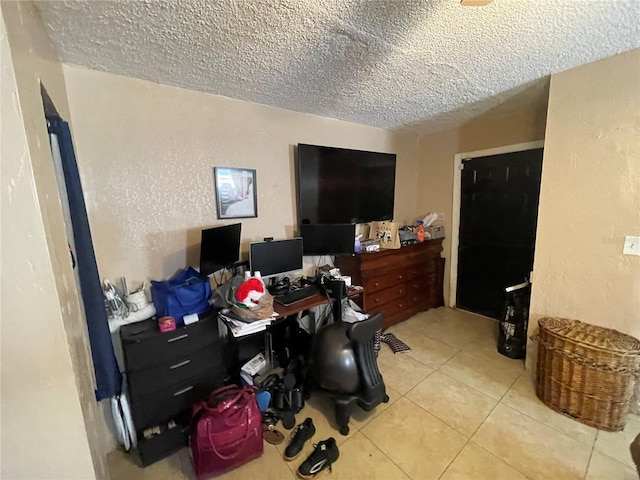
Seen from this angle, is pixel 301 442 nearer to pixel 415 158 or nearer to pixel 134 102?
pixel 134 102

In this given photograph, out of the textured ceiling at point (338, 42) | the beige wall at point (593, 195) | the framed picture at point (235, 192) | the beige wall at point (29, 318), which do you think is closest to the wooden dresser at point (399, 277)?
the framed picture at point (235, 192)

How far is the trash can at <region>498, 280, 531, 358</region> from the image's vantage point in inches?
93.0

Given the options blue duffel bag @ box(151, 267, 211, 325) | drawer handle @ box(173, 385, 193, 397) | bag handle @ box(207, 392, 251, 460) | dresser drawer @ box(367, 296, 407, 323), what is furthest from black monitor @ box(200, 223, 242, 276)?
dresser drawer @ box(367, 296, 407, 323)

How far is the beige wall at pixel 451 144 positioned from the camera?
271cm

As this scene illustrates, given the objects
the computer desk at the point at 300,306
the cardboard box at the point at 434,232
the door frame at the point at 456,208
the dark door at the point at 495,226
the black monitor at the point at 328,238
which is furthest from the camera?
the cardboard box at the point at 434,232

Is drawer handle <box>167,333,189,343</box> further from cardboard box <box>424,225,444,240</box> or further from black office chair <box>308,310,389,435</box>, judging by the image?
cardboard box <box>424,225,444,240</box>

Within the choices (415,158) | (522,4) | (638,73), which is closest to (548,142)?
(638,73)

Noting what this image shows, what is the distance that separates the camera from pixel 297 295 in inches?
81.9

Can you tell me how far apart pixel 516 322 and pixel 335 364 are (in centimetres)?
185

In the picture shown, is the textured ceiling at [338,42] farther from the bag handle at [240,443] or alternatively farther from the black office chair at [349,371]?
the bag handle at [240,443]

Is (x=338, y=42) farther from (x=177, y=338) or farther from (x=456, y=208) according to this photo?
(x=456, y=208)

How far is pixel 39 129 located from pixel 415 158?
370 centimetres

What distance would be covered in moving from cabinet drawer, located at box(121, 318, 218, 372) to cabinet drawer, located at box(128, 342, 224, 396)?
0.03 meters

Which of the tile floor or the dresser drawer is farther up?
the dresser drawer
